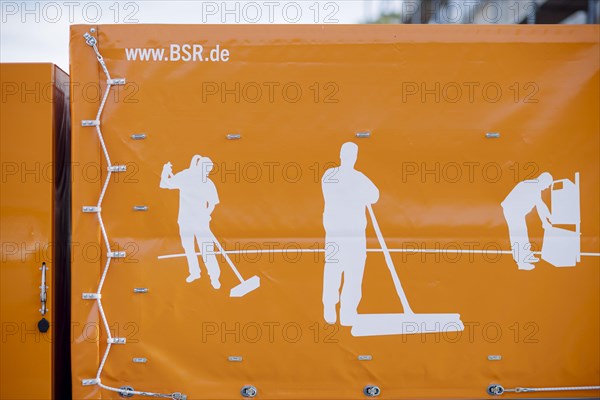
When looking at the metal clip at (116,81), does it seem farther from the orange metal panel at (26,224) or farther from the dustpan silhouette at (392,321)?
the dustpan silhouette at (392,321)

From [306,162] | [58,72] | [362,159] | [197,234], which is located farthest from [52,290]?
[362,159]

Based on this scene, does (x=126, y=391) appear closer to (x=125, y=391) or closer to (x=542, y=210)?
(x=125, y=391)

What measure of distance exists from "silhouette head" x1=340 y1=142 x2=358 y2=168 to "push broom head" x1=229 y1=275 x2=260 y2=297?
0.83 meters

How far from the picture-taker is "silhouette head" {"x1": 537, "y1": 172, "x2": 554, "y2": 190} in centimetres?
331

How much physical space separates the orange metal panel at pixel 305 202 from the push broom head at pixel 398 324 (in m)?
0.04

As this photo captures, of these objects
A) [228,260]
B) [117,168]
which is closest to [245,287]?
[228,260]

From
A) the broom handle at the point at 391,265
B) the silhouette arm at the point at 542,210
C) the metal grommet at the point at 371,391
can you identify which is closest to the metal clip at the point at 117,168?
the broom handle at the point at 391,265

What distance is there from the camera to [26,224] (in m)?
3.23

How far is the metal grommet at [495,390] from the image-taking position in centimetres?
329

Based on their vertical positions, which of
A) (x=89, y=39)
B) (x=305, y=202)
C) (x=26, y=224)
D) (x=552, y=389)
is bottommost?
(x=552, y=389)

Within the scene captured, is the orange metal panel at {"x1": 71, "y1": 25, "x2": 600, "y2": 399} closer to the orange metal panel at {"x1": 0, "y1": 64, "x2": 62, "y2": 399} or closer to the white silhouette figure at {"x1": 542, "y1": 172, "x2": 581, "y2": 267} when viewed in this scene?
the white silhouette figure at {"x1": 542, "y1": 172, "x2": 581, "y2": 267}

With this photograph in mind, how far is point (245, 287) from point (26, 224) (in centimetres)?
129

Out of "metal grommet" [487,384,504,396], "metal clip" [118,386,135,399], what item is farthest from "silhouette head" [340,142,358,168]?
"metal clip" [118,386,135,399]

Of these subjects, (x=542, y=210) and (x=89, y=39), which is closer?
(x=89, y=39)
